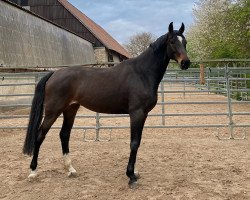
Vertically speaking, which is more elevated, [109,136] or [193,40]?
[193,40]

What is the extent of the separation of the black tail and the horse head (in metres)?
1.90

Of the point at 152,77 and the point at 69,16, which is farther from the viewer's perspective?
the point at 69,16

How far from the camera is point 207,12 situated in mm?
27609

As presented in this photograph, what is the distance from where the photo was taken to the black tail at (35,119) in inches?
176

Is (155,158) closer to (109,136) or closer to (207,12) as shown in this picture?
(109,136)

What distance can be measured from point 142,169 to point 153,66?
165cm

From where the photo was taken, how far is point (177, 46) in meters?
4.02

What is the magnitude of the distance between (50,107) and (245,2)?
12.4m

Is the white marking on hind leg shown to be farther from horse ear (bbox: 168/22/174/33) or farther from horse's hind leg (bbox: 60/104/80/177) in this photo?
horse ear (bbox: 168/22/174/33)

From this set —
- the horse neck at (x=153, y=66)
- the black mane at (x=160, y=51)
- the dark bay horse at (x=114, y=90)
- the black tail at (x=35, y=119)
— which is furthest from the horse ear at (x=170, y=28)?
the black tail at (x=35, y=119)

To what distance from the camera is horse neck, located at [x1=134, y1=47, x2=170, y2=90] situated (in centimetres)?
422

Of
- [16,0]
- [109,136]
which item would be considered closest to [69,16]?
[16,0]

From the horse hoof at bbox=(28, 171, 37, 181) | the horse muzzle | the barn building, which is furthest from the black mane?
the barn building

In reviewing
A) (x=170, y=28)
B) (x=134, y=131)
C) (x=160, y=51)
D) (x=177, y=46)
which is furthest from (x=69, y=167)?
(x=170, y=28)
